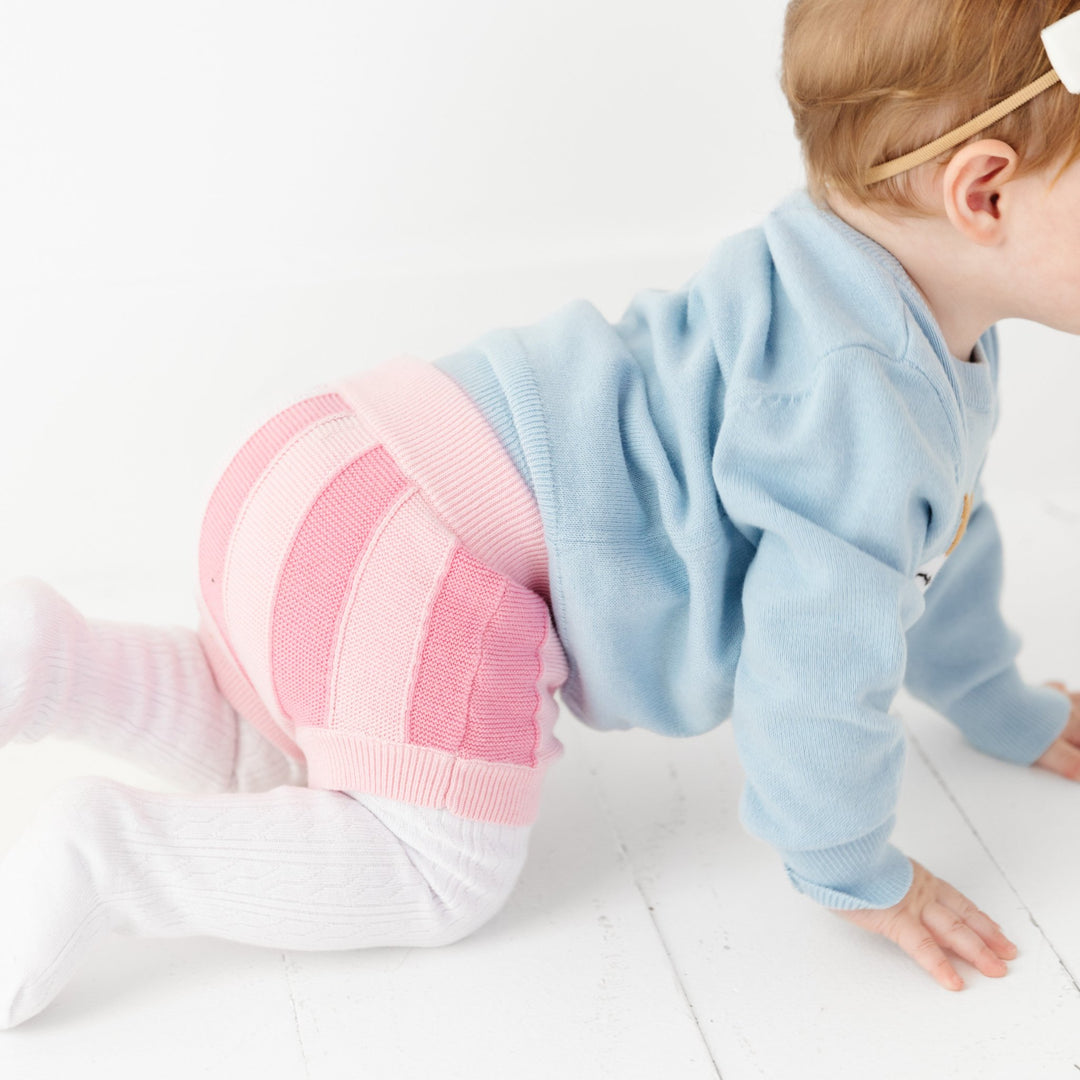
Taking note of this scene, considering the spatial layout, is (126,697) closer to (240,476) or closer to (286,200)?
(240,476)

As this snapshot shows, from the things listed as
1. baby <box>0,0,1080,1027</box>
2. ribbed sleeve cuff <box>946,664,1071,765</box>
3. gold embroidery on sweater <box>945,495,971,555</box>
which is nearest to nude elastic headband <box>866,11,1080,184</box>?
baby <box>0,0,1080,1027</box>

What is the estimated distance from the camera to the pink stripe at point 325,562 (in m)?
0.93

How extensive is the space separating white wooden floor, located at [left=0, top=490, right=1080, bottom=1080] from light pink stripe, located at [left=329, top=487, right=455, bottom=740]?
0.19 meters

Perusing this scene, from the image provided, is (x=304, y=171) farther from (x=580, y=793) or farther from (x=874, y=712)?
(x=874, y=712)

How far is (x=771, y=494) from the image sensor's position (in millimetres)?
888

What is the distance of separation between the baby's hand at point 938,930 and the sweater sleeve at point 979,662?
20 centimetres

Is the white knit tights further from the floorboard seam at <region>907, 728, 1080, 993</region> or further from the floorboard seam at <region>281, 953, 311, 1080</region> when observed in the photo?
the floorboard seam at <region>907, 728, 1080, 993</region>

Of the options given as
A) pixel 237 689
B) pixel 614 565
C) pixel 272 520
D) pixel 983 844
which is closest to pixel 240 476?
pixel 272 520

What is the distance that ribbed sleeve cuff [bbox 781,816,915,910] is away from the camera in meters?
0.94

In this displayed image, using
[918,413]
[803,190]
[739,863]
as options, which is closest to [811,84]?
[803,190]

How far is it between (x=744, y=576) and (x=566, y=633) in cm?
12

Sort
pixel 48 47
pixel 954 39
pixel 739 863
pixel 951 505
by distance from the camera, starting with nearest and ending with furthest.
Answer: pixel 954 39 → pixel 951 505 → pixel 739 863 → pixel 48 47

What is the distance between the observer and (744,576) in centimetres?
97

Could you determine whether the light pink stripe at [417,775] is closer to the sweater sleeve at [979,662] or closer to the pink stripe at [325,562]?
the pink stripe at [325,562]
